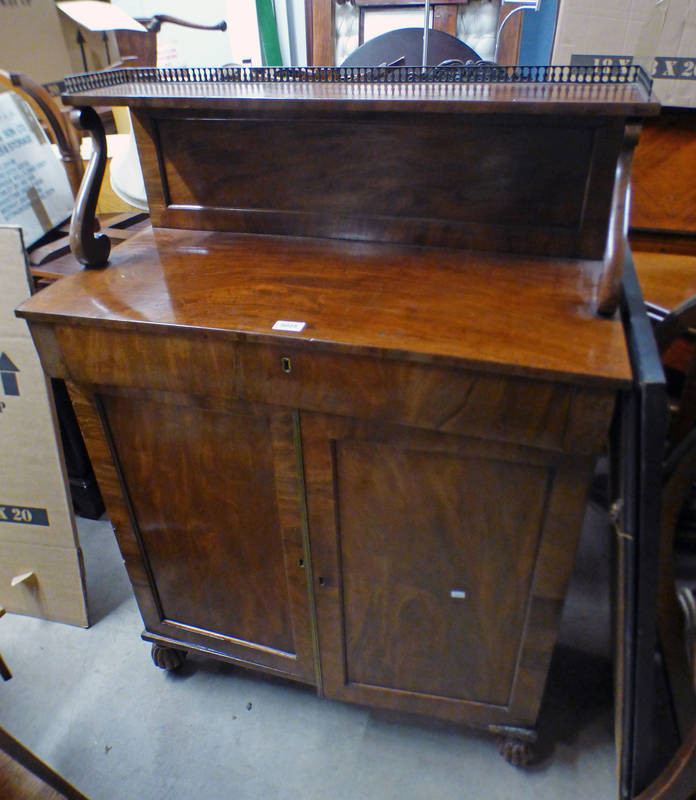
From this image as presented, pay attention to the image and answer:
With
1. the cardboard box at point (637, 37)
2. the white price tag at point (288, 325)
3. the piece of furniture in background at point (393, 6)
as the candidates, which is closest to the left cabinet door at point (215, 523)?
the white price tag at point (288, 325)

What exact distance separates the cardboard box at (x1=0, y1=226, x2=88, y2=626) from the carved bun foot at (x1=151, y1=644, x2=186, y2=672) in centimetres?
25

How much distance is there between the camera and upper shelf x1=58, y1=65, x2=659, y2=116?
82 cm

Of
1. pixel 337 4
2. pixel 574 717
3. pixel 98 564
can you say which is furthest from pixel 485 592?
pixel 337 4

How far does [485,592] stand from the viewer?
101 centimetres

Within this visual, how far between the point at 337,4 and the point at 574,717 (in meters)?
2.82

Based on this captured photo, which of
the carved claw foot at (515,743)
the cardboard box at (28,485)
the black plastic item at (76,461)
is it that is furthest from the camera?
the black plastic item at (76,461)

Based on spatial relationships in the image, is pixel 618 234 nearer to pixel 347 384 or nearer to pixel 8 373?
pixel 347 384

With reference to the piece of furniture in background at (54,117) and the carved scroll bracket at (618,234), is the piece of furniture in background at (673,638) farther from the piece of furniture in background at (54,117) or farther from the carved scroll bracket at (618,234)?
the piece of furniture in background at (54,117)

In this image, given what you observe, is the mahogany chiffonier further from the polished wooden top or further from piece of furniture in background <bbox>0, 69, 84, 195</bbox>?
piece of furniture in background <bbox>0, 69, 84, 195</bbox>

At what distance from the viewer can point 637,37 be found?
1.56 m

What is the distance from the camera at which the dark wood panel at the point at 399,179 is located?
3.21 ft

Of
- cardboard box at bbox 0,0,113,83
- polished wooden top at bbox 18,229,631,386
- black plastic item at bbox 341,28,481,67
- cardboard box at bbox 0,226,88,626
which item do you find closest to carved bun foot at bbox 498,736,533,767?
polished wooden top at bbox 18,229,631,386

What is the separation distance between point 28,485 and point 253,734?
75 cm

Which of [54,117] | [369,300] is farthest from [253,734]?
[54,117]
